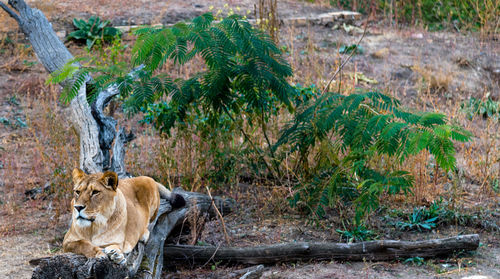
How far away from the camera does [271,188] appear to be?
21.3ft

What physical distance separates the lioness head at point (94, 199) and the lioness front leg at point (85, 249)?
4.7 inches

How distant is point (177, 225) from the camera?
502 centimetres

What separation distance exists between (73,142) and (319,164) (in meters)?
4.07

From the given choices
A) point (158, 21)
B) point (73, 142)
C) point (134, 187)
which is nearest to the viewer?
point (134, 187)

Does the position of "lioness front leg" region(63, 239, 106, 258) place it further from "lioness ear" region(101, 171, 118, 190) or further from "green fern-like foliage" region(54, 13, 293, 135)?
"green fern-like foliage" region(54, 13, 293, 135)

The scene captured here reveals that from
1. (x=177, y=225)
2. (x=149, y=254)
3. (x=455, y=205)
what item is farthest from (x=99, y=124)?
(x=455, y=205)

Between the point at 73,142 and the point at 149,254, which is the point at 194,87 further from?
the point at 73,142

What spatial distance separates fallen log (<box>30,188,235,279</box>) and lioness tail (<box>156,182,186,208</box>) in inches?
2.2

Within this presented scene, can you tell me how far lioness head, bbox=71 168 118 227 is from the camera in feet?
11.2

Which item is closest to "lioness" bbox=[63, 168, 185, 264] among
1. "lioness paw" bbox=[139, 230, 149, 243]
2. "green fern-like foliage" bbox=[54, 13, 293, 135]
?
"lioness paw" bbox=[139, 230, 149, 243]

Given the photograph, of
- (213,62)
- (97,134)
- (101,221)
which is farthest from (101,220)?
(213,62)

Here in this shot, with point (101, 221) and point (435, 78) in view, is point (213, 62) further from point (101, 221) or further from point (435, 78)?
point (435, 78)

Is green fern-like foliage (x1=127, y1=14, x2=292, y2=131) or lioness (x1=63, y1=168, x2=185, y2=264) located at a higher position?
green fern-like foliage (x1=127, y1=14, x2=292, y2=131)

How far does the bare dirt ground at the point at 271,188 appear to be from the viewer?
16.4ft
